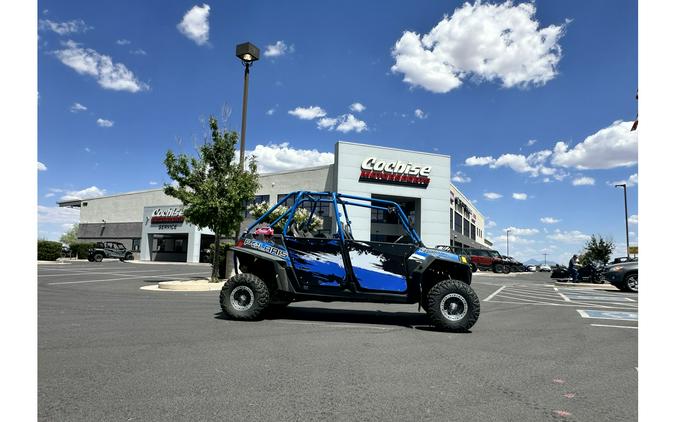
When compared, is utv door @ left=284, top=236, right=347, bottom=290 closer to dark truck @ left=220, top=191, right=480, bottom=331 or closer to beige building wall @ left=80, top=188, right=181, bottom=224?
dark truck @ left=220, top=191, right=480, bottom=331

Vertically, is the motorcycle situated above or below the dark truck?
below

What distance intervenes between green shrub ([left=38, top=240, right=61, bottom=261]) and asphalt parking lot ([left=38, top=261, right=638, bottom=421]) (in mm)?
30868

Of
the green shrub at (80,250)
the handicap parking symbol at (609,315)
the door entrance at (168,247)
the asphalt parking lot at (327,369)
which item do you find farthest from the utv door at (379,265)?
the door entrance at (168,247)

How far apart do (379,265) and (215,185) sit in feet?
32.8

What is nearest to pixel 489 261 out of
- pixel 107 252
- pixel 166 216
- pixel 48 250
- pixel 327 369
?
pixel 327 369

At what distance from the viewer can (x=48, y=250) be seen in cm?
3297

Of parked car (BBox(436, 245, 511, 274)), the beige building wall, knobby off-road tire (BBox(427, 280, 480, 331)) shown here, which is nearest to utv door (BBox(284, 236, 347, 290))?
knobby off-road tire (BBox(427, 280, 480, 331))

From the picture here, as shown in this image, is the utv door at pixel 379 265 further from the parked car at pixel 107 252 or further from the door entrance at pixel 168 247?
the door entrance at pixel 168 247

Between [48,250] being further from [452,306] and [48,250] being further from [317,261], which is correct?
[452,306]

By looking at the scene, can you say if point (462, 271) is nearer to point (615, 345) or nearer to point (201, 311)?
point (615, 345)

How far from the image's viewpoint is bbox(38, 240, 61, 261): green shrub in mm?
32875
